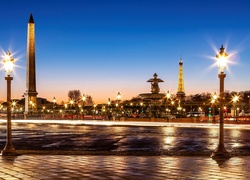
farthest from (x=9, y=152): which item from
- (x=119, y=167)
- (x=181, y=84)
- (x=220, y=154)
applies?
(x=181, y=84)

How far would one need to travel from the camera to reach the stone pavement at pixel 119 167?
33.7 feet

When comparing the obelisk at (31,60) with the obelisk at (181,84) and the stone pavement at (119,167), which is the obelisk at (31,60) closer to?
the stone pavement at (119,167)

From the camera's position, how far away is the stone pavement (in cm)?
1028

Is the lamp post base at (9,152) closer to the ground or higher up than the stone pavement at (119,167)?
higher up

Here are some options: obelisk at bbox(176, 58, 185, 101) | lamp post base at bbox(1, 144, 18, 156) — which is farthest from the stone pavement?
obelisk at bbox(176, 58, 185, 101)

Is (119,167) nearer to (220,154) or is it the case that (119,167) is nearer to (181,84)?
(220,154)

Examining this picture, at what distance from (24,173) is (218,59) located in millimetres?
7718

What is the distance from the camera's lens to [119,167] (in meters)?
11.8

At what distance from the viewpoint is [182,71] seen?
14275 cm

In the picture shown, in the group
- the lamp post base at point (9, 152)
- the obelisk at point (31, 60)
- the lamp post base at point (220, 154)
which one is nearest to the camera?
the lamp post base at point (220, 154)

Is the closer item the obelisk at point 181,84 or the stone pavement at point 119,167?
the stone pavement at point 119,167

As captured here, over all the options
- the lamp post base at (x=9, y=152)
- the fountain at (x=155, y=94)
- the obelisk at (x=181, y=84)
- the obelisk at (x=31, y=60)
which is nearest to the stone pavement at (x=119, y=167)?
the lamp post base at (x=9, y=152)

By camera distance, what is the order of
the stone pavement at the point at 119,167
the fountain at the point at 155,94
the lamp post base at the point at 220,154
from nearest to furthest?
the stone pavement at the point at 119,167, the lamp post base at the point at 220,154, the fountain at the point at 155,94

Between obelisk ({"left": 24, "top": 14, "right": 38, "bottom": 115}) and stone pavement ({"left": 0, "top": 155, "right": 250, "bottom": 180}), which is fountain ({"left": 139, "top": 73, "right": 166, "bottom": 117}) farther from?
stone pavement ({"left": 0, "top": 155, "right": 250, "bottom": 180})
